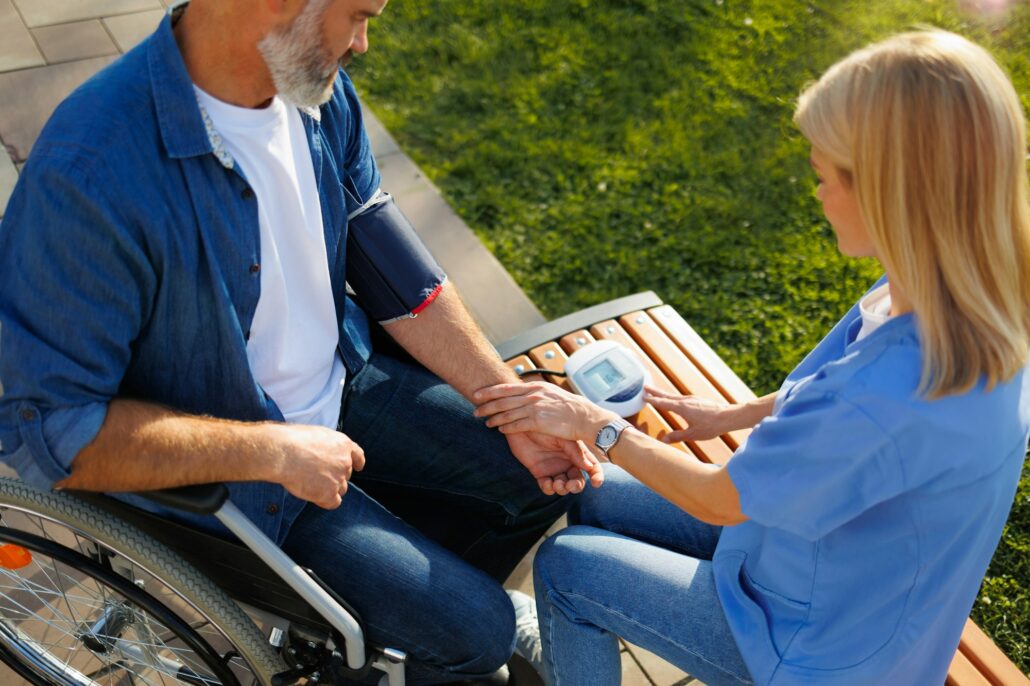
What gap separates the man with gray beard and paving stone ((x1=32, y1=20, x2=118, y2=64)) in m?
2.43

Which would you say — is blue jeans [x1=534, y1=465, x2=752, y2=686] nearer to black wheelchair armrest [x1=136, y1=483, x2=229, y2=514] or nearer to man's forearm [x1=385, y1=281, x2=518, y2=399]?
man's forearm [x1=385, y1=281, x2=518, y2=399]

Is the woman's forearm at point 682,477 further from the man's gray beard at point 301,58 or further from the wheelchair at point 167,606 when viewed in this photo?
the man's gray beard at point 301,58

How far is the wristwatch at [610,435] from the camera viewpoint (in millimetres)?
2043

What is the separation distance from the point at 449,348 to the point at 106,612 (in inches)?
38.2

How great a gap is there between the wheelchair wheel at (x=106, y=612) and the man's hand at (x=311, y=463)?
0.88 feet

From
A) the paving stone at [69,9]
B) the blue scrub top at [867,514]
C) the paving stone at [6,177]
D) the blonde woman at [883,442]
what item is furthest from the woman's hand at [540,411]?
the paving stone at [69,9]

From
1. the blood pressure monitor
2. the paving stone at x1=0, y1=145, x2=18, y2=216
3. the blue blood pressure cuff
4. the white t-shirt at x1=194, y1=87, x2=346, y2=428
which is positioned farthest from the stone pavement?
the white t-shirt at x1=194, y1=87, x2=346, y2=428

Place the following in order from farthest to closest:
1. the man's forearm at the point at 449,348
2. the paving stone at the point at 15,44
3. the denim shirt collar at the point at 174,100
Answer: the paving stone at the point at 15,44 < the man's forearm at the point at 449,348 < the denim shirt collar at the point at 174,100

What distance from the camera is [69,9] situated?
438 centimetres

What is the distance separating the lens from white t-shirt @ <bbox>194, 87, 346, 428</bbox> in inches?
77.2

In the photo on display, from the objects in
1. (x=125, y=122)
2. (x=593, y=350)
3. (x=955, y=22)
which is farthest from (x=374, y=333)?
(x=955, y=22)

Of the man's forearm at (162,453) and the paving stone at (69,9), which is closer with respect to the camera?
the man's forearm at (162,453)

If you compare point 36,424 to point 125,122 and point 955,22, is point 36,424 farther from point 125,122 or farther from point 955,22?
point 955,22

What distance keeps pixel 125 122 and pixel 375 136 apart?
251 centimetres
